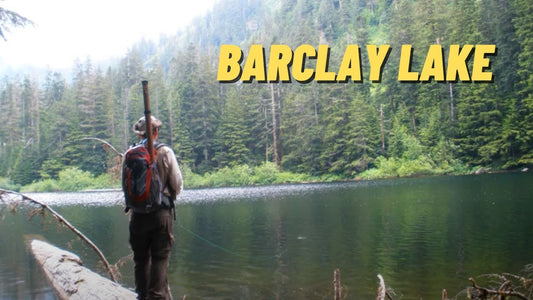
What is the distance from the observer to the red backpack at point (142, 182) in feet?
12.7

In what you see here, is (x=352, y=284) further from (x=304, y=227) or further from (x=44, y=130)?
(x=44, y=130)

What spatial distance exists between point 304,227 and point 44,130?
186 ft

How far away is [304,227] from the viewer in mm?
15438

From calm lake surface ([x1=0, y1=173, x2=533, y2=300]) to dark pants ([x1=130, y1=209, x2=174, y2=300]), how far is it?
2.36 metres

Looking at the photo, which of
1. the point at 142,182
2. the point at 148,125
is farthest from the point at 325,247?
the point at 148,125

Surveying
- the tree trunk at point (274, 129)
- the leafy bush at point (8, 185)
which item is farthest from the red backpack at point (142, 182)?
the leafy bush at point (8, 185)

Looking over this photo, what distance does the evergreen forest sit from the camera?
1527 inches

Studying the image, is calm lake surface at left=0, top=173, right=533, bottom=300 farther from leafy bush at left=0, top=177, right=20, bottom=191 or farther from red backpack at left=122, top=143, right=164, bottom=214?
leafy bush at left=0, top=177, right=20, bottom=191

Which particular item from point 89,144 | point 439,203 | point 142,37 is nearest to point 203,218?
point 439,203

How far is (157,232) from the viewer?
13.4ft

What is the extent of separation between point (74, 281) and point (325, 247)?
7.61 m

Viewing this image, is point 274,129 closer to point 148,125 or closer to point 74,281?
point 74,281

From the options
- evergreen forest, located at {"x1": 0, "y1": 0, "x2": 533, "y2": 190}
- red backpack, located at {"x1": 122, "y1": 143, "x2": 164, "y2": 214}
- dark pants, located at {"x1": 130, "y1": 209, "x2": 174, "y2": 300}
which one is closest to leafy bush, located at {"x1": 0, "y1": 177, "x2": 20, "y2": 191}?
evergreen forest, located at {"x1": 0, "y1": 0, "x2": 533, "y2": 190}

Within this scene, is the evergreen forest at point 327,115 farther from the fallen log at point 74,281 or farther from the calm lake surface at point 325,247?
the fallen log at point 74,281
